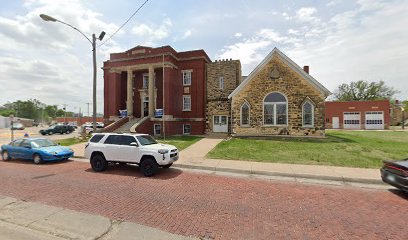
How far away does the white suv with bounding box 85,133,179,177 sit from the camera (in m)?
9.18

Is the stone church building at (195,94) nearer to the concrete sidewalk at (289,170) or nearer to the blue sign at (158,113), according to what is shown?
the blue sign at (158,113)

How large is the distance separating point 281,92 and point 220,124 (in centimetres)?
919

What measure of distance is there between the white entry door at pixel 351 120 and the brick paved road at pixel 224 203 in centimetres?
4114

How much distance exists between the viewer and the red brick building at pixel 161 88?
26047 millimetres

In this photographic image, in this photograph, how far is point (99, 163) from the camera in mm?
10000

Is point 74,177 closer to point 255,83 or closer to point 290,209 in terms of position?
point 290,209

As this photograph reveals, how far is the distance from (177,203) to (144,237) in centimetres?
184

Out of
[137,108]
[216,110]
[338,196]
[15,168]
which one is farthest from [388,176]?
[137,108]

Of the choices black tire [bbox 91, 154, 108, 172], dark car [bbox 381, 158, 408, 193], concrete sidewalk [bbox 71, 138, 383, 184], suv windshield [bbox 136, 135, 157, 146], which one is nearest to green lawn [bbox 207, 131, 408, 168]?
concrete sidewalk [bbox 71, 138, 383, 184]

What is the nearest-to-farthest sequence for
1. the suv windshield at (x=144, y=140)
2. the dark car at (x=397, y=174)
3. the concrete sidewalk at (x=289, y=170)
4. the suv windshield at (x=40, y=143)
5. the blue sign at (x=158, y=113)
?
the dark car at (x=397, y=174)
the concrete sidewalk at (x=289, y=170)
the suv windshield at (x=144, y=140)
the suv windshield at (x=40, y=143)
the blue sign at (x=158, y=113)

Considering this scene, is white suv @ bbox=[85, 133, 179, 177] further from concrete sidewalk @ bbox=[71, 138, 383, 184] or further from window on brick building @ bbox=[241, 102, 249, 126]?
window on brick building @ bbox=[241, 102, 249, 126]

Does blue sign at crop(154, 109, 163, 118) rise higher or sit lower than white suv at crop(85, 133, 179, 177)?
higher

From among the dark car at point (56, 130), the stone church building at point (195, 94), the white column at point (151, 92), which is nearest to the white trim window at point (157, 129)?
the stone church building at point (195, 94)

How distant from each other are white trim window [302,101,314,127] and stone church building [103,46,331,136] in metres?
1.05
